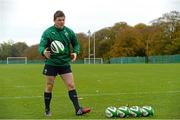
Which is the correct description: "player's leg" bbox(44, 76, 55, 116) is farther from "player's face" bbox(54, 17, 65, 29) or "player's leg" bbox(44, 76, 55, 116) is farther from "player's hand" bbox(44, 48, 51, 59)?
"player's face" bbox(54, 17, 65, 29)

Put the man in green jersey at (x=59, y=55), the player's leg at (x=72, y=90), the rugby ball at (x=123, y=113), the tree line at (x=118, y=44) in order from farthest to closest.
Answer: the tree line at (x=118, y=44) → the player's leg at (x=72, y=90) → the man in green jersey at (x=59, y=55) → the rugby ball at (x=123, y=113)

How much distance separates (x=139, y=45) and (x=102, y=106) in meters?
82.9

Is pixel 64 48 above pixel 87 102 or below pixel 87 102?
above

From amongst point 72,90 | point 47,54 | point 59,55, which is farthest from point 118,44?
point 47,54

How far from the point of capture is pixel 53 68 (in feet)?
28.4

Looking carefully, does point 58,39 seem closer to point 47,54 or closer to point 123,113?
point 47,54

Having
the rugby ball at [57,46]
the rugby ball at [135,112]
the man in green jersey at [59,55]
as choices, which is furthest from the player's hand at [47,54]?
the rugby ball at [135,112]

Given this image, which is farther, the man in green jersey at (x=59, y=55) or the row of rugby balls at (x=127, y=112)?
the man in green jersey at (x=59, y=55)

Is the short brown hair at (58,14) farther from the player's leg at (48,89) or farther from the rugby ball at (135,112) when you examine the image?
the rugby ball at (135,112)

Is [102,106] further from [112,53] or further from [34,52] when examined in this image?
[112,53]

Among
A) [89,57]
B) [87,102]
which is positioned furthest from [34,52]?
[87,102]

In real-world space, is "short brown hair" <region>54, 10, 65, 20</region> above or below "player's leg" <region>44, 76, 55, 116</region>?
above

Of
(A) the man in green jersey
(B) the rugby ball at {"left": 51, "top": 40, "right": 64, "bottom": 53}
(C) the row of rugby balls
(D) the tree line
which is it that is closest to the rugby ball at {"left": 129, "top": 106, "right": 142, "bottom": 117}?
(C) the row of rugby balls

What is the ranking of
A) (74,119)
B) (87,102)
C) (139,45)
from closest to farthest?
(74,119)
(87,102)
(139,45)
